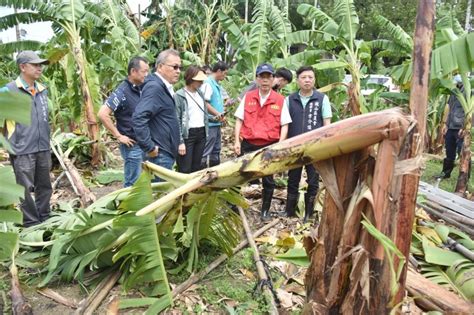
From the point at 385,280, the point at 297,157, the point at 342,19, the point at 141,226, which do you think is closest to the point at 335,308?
the point at 385,280

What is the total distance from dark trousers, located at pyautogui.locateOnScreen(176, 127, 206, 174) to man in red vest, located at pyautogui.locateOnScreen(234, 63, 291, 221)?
17.1 inches

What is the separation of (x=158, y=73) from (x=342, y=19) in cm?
497

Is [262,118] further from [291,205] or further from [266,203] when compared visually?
[291,205]

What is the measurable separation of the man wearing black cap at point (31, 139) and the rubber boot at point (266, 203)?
2.41 metres

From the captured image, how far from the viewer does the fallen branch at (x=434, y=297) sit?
268 centimetres

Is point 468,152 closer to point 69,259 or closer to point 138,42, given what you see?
point 69,259

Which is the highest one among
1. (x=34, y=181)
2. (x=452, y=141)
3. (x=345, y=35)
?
(x=345, y=35)

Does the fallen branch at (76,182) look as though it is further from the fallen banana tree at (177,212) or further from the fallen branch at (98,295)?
the fallen branch at (98,295)

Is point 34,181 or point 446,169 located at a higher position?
point 34,181

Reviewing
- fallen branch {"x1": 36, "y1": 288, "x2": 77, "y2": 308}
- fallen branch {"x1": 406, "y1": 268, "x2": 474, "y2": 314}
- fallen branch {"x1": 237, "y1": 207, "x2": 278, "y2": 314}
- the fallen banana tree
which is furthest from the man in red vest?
fallen branch {"x1": 36, "y1": 288, "x2": 77, "y2": 308}

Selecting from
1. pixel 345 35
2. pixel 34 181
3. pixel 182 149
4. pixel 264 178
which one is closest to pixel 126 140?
pixel 182 149

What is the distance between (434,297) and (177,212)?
1.88m

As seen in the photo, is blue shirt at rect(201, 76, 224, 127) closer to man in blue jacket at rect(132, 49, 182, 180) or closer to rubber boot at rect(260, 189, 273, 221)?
rubber boot at rect(260, 189, 273, 221)

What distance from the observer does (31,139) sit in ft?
13.0
